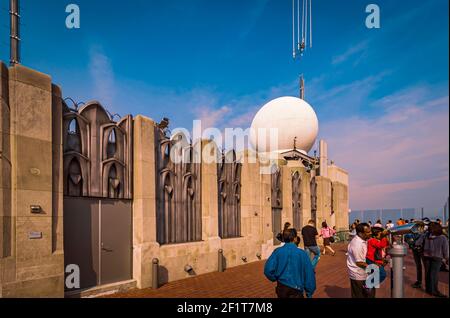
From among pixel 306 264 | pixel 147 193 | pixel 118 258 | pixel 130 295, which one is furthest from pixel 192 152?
pixel 306 264

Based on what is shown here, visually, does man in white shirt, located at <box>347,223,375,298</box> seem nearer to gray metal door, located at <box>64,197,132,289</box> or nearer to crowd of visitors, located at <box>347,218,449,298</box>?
crowd of visitors, located at <box>347,218,449,298</box>

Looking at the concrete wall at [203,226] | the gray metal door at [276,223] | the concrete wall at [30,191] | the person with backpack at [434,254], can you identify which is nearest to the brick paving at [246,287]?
the person with backpack at [434,254]

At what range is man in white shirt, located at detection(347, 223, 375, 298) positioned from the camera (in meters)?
5.44

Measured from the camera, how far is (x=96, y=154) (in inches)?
339

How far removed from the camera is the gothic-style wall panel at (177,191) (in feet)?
34.0

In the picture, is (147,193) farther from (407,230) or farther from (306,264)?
(407,230)

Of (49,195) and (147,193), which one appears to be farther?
(147,193)

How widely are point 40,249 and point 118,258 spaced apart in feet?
8.11

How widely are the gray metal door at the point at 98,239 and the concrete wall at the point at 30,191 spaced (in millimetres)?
562

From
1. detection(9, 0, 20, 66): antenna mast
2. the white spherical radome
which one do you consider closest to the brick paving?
detection(9, 0, 20, 66): antenna mast

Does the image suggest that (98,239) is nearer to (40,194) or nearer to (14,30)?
(40,194)

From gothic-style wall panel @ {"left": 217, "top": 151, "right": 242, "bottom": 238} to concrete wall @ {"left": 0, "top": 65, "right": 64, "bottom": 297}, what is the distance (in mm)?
6949

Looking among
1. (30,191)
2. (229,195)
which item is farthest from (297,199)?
(30,191)

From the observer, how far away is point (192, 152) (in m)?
12.0
